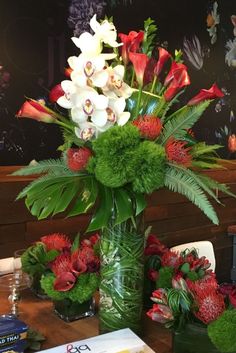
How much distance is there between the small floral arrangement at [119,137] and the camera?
2.68ft

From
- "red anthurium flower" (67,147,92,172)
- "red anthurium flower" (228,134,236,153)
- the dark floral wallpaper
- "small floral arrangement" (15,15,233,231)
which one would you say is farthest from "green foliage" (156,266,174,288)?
"red anthurium flower" (228,134,236,153)

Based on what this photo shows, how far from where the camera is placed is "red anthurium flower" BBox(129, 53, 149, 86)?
0.86m

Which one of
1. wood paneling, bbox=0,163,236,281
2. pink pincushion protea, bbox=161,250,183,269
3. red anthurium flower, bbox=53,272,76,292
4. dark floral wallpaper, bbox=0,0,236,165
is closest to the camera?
red anthurium flower, bbox=53,272,76,292

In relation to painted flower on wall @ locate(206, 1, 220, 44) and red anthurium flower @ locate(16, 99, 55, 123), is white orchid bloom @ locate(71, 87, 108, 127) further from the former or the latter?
painted flower on wall @ locate(206, 1, 220, 44)

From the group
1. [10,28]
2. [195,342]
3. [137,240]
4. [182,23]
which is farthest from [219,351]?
[182,23]

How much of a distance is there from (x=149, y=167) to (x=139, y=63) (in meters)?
0.23

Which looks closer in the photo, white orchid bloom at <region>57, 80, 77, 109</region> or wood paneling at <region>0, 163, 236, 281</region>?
white orchid bloom at <region>57, 80, 77, 109</region>

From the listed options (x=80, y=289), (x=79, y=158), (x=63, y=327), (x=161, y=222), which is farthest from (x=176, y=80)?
(x=161, y=222)

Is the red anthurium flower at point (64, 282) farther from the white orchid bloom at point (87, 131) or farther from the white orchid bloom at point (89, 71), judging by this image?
the white orchid bloom at point (89, 71)

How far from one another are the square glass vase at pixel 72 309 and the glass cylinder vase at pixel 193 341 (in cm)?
28

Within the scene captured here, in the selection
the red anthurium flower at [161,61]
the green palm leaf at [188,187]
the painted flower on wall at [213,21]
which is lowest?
the green palm leaf at [188,187]

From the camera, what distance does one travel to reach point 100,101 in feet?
2.76

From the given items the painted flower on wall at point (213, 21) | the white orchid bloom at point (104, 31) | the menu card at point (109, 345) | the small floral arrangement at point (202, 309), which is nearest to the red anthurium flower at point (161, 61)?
the white orchid bloom at point (104, 31)

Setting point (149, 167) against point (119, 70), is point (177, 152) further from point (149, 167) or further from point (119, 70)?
point (119, 70)
